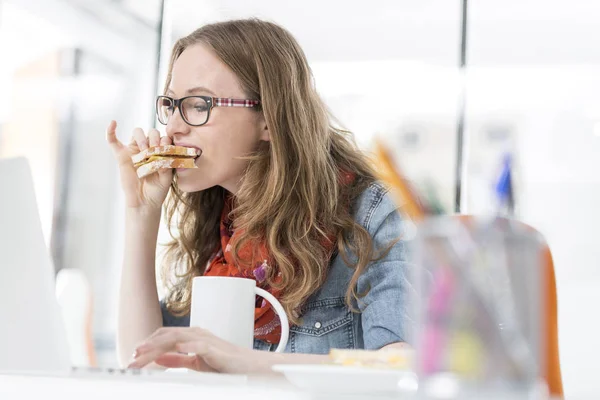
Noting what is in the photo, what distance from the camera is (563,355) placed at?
3.93 meters

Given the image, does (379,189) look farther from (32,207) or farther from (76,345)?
(76,345)

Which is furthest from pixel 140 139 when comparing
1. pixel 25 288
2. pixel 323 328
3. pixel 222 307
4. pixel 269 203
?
pixel 25 288

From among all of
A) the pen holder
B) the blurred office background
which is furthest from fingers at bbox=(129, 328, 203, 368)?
the blurred office background

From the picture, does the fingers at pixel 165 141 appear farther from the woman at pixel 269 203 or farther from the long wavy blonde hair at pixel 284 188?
the long wavy blonde hair at pixel 284 188

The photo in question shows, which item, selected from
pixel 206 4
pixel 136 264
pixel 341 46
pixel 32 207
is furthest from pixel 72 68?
pixel 32 207

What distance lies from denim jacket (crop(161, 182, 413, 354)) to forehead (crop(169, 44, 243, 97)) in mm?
385

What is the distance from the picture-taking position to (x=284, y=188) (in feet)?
5.40

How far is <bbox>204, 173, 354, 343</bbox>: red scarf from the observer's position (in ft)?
5.14

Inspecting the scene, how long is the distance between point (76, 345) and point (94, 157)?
4.51 feet

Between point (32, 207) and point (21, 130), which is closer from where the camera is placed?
point (32, 207)

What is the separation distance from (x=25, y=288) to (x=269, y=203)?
2.76 feet

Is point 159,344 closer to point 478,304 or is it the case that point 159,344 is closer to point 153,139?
point 478,304

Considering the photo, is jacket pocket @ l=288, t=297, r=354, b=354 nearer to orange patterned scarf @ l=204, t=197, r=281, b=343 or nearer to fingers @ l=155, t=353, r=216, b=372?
orange patterned scarf @ l=204, t=197, r=281, b=343

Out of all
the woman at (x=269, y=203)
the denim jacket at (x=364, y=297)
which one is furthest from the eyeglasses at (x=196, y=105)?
A: the denim jacket at (x=364, y=297)
